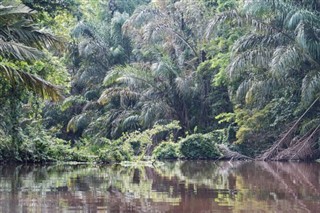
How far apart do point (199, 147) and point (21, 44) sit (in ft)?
44.7

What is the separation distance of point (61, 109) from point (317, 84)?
15294mm

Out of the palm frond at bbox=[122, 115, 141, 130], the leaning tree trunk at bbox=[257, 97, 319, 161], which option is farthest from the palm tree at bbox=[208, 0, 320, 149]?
the palm frond at bbox=[122, 115, 141, 130]

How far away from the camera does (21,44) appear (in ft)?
35.8

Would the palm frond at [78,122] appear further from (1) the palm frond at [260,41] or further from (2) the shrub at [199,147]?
(1) the palm frond at [260,41]

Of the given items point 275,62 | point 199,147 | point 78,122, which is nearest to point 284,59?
point 275,62

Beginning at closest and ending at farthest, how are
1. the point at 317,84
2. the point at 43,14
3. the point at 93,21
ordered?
the point at 43,14 → the point at 317,84 → the point at 93,21

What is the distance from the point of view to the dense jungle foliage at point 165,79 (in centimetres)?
1656

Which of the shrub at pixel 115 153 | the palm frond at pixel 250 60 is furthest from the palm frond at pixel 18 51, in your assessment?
the palm frond at pixel 250 60

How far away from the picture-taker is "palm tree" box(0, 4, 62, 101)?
1032cm

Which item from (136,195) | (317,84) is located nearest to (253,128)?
(317,84)

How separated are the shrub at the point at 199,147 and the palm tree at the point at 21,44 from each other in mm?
10860

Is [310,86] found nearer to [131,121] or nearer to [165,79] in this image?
[165,79]

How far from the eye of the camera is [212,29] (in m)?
21.5

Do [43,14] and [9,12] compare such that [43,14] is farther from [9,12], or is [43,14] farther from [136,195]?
[136,195]
